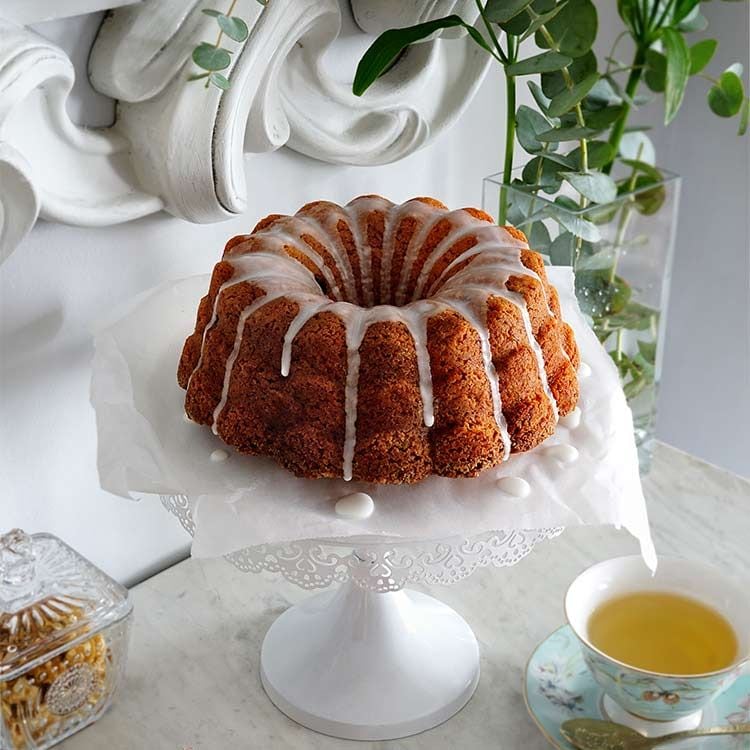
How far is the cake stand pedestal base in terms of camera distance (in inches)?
29.8

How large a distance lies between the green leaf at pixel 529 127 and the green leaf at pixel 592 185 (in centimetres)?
4

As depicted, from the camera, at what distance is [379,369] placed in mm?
653

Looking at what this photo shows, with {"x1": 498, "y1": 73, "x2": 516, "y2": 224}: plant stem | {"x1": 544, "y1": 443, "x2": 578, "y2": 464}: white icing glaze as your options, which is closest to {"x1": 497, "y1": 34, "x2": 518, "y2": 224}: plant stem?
{"x1": 498, "y1": 73, "x2": 516, "y2": 224}: plant stem

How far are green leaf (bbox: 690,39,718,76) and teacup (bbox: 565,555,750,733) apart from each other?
1.68 ft

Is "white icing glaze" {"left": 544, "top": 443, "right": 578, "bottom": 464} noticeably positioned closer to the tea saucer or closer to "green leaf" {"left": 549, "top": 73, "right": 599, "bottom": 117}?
the tea saucer

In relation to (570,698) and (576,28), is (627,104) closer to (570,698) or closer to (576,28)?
(576,28)

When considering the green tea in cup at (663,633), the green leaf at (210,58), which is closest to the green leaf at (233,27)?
the green leaf at (210,58)

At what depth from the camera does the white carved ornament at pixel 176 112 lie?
68 centimetres

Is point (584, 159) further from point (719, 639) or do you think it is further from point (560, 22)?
point (719, 639)

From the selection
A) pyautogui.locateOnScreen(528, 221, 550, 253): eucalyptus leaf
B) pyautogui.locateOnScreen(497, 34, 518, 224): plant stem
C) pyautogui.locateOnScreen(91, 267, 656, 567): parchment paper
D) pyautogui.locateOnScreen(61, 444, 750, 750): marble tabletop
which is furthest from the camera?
pyautogui.locateOnScreen(528, 221, 550, 253): eucalyptus leaf

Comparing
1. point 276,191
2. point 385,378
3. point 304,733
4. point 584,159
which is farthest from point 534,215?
point 304,733

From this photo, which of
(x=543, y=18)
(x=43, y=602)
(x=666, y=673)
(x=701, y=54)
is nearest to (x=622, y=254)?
(x=701, y=54)

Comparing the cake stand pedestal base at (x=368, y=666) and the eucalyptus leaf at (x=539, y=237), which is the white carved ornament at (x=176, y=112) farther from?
the cake stand pedestal base at (x=368, y=666)

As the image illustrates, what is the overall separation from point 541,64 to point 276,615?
0.47 meters
